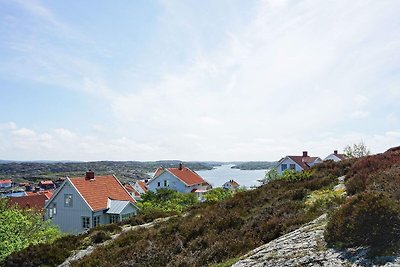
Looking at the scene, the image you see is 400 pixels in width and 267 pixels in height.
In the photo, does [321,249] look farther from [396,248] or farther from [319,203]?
[319,203]

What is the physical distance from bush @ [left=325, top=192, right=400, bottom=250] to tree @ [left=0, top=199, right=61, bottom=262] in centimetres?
1422

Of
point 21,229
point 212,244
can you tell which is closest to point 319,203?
point 212,244

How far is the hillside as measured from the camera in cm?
529

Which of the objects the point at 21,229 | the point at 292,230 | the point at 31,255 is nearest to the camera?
the point at 292,230

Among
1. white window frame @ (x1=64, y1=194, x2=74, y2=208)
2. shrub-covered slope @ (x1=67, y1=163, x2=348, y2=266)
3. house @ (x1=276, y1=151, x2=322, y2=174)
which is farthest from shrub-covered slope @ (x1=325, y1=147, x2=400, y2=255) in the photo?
house @ (x1=276, y1=151, x2=322, y2=174)

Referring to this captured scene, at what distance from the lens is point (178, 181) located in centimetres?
6500

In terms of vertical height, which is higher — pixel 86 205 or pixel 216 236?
pixel 216 236

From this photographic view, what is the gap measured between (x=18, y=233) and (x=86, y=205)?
16.5 metres

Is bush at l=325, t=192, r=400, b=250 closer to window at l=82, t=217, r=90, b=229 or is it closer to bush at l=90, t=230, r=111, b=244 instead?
bush at l=90, t=230, r=111, b=244

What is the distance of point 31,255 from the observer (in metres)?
13.4

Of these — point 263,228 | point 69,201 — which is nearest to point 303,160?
point 69,201

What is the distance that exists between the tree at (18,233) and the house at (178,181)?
37.3 metres

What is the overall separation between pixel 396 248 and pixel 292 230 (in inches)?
124

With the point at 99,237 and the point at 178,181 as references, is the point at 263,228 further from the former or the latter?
the point at 178,181
